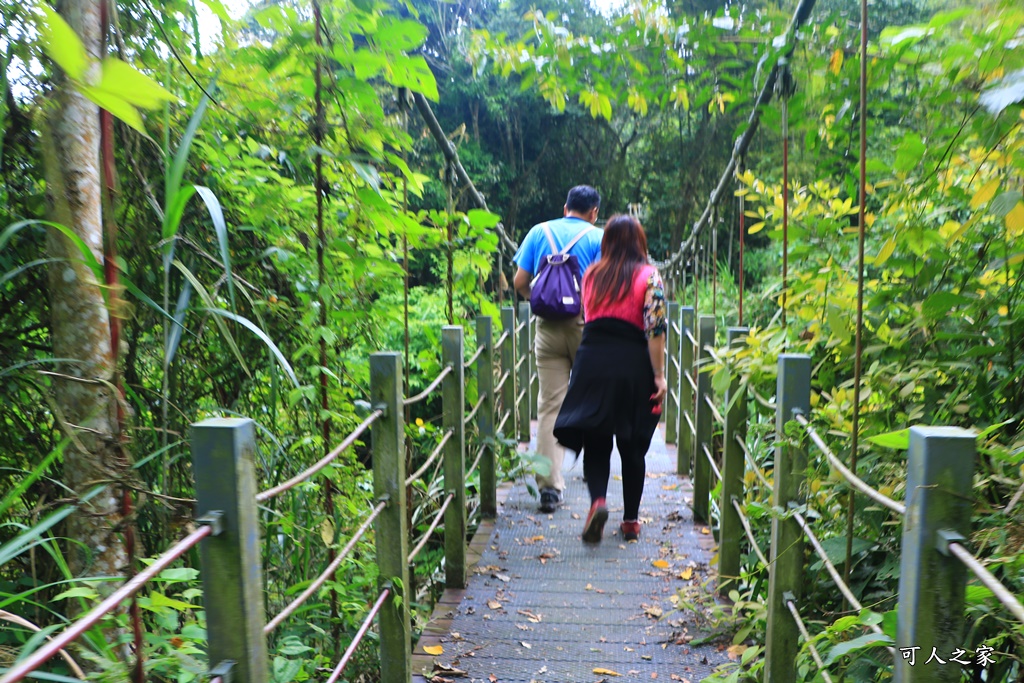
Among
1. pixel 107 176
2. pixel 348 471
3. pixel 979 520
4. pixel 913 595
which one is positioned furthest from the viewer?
pixel 348 471

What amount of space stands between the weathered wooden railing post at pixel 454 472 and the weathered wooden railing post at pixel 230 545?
1.39 metres

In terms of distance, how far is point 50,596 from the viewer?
1328 millimetres

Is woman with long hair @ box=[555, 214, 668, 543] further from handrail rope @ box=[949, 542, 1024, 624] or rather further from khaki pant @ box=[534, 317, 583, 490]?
handrail rope @ box=[949, 542, 1024, 624]

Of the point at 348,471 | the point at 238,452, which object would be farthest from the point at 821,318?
the point at 238,452

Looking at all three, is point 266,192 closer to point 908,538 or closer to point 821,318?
point 821,318

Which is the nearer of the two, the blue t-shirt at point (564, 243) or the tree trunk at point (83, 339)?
the tree trunk at point (83, 339)

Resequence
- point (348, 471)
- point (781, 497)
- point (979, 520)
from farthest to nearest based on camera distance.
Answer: point (348, 471)
point (781, 497)
point (979, 520)

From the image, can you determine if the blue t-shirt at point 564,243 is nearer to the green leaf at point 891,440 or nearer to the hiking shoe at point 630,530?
the hiking shoe at point 630,530

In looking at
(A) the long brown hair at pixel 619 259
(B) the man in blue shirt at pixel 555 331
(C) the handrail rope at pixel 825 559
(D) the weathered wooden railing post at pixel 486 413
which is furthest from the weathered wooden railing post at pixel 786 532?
(B) the man in blue shirt at pixel 555 331

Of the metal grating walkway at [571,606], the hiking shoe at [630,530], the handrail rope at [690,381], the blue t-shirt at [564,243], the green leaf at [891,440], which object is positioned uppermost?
the blue t-shirt at [564,243]

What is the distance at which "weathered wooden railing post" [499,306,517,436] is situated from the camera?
349 centimetres

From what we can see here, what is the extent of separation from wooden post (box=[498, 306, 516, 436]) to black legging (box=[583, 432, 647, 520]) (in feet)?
2.73

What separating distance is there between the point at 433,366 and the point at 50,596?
4.36 feet

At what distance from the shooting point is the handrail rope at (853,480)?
97 cm
